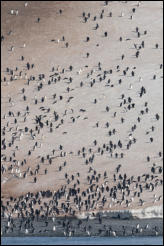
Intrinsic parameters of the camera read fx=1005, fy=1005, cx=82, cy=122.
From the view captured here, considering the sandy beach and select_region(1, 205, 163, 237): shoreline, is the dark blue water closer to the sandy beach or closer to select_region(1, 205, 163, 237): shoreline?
select_region(1, 205, 163, 237): shoreline

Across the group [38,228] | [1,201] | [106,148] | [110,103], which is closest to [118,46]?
[110,103]

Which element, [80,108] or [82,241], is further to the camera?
[80,108]

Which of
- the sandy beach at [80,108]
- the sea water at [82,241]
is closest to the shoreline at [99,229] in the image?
the sandy beach at [80,108]

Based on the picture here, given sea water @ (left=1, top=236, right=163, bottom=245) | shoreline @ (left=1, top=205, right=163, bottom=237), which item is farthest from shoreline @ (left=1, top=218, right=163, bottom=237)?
sea water @ (left=1, top=236, right=163, bottom=245)

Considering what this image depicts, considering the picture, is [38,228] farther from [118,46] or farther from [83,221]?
[118,46]

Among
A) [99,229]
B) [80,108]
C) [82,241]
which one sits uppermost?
[80,108]

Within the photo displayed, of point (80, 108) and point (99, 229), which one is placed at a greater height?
point (80, 108)

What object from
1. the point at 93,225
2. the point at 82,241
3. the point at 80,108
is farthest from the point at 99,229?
the point at 80,108

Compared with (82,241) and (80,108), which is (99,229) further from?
(80,108)
